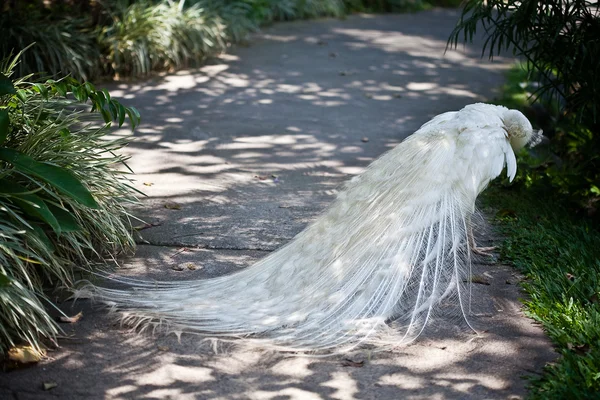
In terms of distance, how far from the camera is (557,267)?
4.51 m

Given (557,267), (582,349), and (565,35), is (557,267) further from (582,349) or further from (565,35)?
(565,35)

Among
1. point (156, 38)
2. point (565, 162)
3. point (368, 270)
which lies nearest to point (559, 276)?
point (368, 270)

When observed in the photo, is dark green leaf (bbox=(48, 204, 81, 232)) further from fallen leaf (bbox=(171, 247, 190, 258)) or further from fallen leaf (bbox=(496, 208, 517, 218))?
→ fallen leaf (bbox=(496, 208, 517, 218))

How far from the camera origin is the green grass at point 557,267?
3.30 meters

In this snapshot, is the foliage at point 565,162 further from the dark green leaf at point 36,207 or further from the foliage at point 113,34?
the foliage at point 113,34

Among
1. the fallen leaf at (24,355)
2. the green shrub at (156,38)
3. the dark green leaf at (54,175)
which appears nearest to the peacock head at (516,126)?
the dark green leaf at (54,175)

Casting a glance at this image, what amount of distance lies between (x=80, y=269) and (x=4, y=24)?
4.86 meters

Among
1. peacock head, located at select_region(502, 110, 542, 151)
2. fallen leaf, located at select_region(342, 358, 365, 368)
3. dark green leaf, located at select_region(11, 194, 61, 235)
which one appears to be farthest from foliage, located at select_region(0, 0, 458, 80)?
fallen leaf, located at select_region(342, 358, 365, 368)

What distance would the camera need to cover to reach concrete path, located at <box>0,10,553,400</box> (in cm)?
329

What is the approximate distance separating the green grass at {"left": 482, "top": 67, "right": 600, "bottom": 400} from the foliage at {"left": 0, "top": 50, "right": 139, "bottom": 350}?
8.09 ft

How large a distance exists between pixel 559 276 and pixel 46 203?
10.3 ft

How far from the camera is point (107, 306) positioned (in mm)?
3838

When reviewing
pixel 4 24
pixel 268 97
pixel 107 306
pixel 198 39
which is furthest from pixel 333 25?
pixel 107 306

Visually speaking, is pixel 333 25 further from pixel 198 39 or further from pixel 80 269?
pixel 80 269
